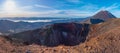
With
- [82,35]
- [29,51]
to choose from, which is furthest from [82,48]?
[82,35]

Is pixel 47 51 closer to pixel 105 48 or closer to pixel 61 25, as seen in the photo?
pixel 105 48

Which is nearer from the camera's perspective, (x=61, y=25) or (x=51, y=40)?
(x=51, y=40)

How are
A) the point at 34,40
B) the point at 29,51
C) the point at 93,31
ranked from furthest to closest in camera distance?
the point at 93,31 < the point at 34,40 < the point at 29,51

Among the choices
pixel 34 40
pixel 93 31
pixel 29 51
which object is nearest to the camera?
pixel 29 51

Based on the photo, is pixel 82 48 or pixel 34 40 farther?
pixel 34 40

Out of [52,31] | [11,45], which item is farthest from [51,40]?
[11,45]

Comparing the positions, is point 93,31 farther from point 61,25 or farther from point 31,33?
point 31,33
